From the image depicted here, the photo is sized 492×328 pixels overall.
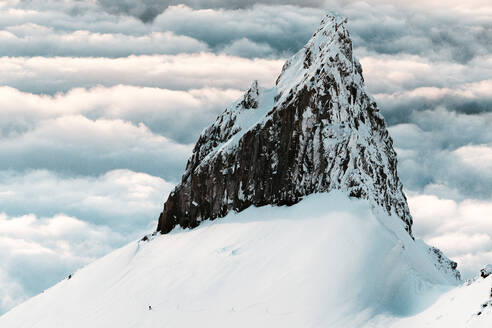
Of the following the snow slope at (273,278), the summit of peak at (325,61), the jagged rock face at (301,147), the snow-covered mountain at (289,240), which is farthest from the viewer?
the summit of peak at (325,61)

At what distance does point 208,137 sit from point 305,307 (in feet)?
110

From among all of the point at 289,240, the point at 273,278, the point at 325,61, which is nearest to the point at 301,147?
the point at 325,61

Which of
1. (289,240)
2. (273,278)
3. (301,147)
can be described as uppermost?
(301,147)

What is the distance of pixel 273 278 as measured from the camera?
5103cm

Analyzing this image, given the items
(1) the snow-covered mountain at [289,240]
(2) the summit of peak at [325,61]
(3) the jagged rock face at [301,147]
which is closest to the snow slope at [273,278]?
(1) the snow-covered mountain at [289,240]

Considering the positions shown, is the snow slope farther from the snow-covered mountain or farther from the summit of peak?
the summit of peak

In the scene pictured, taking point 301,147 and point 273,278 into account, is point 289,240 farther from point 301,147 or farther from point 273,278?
point 301,147

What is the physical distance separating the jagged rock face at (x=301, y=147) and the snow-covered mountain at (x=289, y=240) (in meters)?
0.13

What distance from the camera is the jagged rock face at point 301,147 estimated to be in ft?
193

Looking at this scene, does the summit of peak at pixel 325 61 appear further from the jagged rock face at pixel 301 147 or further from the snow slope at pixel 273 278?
the snow slope at pixel 273 278

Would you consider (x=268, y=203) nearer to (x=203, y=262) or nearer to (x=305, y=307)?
(x=203, y=262)

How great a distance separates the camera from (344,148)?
58094mm

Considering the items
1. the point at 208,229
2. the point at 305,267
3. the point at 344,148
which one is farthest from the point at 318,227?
the point at 208,229

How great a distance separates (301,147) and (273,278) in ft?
50.2
